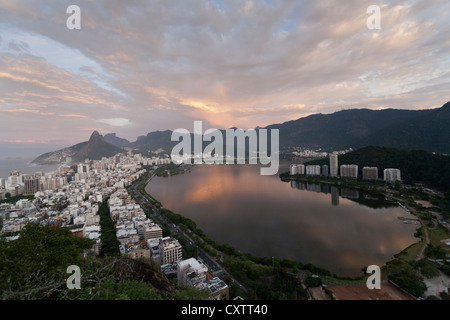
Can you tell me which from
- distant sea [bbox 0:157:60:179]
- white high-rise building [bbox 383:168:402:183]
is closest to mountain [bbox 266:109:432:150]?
white high-rise building [bbox 383:168:402:183]

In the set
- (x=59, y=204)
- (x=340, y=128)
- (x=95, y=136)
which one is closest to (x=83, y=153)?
(x=95, y=136)

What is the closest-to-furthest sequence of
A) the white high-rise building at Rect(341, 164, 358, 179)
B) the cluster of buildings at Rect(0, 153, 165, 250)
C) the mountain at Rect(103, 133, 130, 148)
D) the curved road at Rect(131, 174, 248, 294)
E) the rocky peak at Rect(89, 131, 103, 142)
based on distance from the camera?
1. the curved road at Rect(131, 174, 248, 294)
2. the cluster of buildings at Rect(0, 153, 165, 250)
3. the white high-rise building at Rect(341, 164, 358, 179)
4. the rocky peak at Rect(89, 131, 103, 142)
5. the mountain at Rect(103, 133, 130, 148)

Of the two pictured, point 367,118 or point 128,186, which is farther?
point 367,118

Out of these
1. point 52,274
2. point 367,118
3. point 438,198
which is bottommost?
point 438,198

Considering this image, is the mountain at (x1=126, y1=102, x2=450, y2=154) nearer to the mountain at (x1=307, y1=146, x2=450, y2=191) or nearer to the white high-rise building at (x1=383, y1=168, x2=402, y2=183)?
the mountain at (x1=307, y1=146, x2=450, y2=191)

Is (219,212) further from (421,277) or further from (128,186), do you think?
(128,186)

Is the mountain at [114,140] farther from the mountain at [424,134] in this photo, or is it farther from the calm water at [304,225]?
the mountain at [424,134]

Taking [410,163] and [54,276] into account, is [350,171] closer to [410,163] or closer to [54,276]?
[410,163]
